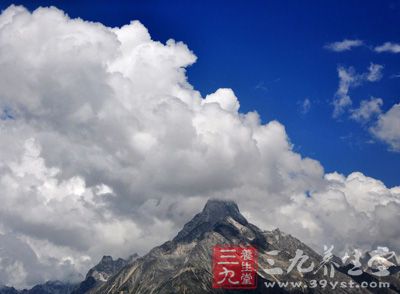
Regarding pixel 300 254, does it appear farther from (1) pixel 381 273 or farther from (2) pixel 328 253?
(1) pixel 381 273

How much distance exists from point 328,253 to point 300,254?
1140cm

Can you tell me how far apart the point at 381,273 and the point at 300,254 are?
1302 inches

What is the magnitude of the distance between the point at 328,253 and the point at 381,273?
89.5 ft

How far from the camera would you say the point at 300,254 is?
194750 millimetres

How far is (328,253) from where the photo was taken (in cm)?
18775

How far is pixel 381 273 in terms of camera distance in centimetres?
19850

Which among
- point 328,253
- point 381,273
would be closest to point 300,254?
point 328,253
